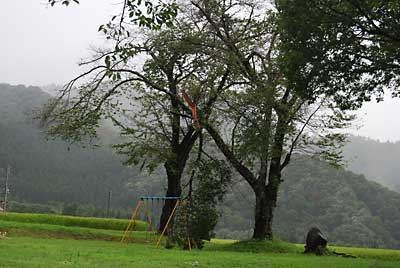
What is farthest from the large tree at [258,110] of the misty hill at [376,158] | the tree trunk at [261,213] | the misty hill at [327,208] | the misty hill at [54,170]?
the misty hill at [376,158]

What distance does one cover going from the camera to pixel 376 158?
4203 inches

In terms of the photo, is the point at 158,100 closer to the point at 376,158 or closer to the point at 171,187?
the point at 171,187

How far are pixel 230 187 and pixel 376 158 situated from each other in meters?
90.4

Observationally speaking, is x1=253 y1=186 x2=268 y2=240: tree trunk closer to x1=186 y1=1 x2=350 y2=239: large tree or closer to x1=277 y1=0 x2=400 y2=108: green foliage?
x1=186 y1=1 x2=350 y2=239: large tree

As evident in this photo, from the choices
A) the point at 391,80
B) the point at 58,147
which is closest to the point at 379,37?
the point at 391,80

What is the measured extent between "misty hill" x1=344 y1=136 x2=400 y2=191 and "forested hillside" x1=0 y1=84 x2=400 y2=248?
171ft

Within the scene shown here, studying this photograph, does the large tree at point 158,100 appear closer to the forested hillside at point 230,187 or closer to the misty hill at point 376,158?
the forested hillside at point 230,187

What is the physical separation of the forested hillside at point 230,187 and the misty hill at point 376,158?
52030mm

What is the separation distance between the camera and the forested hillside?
45.2 m

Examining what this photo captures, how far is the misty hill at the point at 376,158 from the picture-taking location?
101m

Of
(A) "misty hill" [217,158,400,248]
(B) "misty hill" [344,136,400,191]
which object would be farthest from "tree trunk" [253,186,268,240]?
(B) "misty hill" [344,136,400,191]

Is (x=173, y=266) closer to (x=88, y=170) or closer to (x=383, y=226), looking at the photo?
(x=383, y=226)

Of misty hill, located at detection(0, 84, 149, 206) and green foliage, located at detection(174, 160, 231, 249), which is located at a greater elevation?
misty hill, located at detection(0, 84, 149, 206)

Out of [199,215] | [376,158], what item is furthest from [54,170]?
[376,158]
